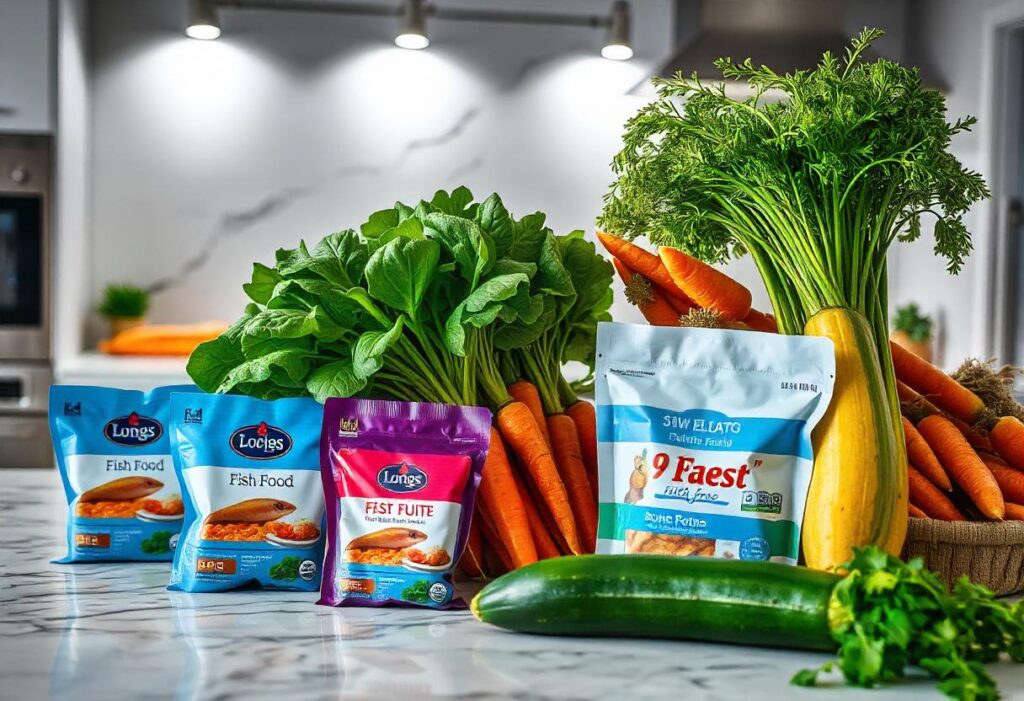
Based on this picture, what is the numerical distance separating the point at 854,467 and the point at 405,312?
0.41m

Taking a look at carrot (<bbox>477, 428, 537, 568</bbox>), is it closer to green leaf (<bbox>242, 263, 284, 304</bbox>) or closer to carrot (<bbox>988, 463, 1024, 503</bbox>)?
green leaf (<bbox>242, 263, 284, 304</bbox>)

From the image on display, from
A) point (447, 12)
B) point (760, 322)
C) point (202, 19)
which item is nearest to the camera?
point (760, 322)

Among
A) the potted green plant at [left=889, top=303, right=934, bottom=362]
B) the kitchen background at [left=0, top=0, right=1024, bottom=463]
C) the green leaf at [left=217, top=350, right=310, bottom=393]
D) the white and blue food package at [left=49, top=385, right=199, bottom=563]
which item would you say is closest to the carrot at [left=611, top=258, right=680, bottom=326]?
the green leaf at [left=217, top=350, right=310, bottom=393]

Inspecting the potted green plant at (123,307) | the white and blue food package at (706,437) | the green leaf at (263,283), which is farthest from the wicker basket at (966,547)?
the potted green plant at (123,307)

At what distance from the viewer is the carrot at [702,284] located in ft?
3.15

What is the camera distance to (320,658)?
73 cm

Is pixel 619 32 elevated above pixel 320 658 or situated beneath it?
elevated above

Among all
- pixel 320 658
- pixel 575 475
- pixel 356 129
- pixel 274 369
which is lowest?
pixel 320 658

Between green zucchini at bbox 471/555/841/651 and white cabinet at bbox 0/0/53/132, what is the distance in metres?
3.00

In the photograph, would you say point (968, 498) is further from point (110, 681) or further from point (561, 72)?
point (561, 72)

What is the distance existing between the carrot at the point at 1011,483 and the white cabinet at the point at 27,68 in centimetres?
309

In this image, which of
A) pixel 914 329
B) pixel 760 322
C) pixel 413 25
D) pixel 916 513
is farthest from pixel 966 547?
pixel 914 329

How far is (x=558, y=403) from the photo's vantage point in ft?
3.32

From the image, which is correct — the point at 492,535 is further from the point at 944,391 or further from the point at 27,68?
the point at 27,68
